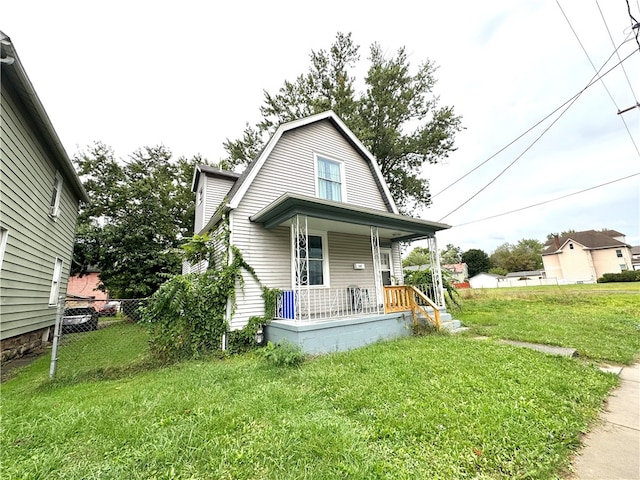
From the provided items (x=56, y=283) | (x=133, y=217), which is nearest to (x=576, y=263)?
(x=133, y=217)

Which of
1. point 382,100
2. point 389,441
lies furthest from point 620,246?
point 389,441

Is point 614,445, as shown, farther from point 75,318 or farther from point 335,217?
point 75,318

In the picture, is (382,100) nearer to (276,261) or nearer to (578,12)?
(578,12)

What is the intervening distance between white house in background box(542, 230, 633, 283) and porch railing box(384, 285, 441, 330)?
42.1 meters

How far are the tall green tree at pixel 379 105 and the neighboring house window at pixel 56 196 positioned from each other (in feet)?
30.8

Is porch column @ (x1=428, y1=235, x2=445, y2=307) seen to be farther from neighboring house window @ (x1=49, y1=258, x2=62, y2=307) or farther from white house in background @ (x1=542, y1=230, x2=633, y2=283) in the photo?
white house in background @ (x1=542, y1=230, x2=633, y2=283)

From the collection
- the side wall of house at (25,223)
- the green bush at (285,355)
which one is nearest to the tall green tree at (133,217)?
the side wall of house at (25,223)

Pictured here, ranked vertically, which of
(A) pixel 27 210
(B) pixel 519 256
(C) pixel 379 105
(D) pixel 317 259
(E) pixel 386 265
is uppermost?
(C) pixel 379 105

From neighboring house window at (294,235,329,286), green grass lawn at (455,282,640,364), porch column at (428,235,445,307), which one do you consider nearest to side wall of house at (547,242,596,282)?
green grass lawn at (455,282,640,364)

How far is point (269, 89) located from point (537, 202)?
16883 millimetres

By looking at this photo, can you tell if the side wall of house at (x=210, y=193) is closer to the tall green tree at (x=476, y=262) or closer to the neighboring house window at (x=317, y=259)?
the neighboring house window at (x=317, y=259)

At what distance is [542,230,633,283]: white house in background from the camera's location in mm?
33281

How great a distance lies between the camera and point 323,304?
299 inches

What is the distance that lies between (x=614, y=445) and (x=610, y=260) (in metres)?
47.2
